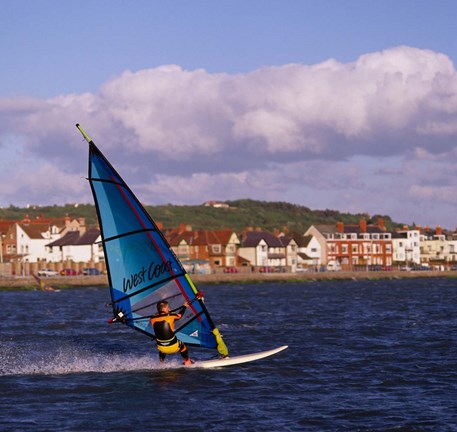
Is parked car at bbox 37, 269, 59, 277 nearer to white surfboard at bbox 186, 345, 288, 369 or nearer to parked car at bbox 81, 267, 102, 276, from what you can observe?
parked car at bbox 81, 267, 102, 276

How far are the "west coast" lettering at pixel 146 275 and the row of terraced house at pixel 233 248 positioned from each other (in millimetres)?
88740

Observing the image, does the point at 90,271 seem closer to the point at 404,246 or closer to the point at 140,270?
the point at 404,246

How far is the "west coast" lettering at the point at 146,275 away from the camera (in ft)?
74.4

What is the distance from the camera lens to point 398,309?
51.0 m

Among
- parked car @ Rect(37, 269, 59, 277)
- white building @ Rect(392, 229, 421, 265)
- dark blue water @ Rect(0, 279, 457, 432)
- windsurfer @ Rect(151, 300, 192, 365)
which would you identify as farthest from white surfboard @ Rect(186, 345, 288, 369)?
white building @ Rect(392, 229, 421, 265)

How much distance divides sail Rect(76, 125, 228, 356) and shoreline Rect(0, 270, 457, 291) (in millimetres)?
73987

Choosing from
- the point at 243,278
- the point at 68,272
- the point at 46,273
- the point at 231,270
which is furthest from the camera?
the point at 231,270

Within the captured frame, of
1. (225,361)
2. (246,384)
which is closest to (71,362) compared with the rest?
(225,361)

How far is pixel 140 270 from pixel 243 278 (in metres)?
90.6

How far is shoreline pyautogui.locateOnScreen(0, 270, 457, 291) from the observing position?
316 feet

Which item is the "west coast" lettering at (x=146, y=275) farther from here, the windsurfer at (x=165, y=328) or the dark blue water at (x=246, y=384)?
the dark blue water at (x=246, y=384)

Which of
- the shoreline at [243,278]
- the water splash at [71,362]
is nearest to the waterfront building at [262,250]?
the shoreline at [243,278]

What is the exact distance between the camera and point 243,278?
113 metres

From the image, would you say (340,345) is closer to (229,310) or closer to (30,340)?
(30,340)
